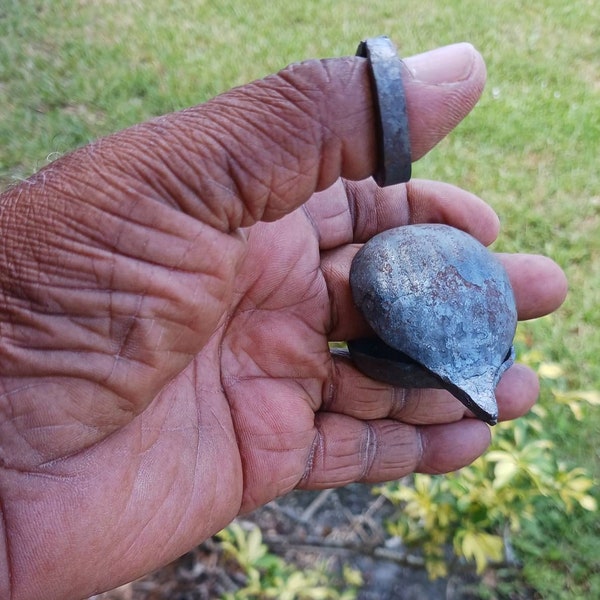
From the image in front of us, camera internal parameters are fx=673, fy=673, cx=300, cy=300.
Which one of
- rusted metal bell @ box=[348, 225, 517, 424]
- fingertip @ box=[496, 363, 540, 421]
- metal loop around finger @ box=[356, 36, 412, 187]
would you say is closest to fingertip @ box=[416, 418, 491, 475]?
fingertip @ box=[496, 363, 540, 421]

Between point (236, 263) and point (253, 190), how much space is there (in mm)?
179

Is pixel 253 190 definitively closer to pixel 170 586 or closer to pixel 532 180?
pixel 170 586

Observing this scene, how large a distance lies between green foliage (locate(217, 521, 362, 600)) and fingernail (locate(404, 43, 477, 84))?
1.46m

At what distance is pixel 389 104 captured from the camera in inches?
53.6

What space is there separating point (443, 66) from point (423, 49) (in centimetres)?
324

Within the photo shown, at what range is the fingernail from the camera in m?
1.41

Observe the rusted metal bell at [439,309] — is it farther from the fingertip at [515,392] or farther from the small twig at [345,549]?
the small twig at [345,549]

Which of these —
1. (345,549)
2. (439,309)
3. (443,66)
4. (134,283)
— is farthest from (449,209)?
(345,549)

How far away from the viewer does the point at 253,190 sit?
1.41 metres

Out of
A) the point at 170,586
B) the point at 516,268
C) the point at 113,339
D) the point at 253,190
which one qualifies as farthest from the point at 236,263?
the point at 170,586

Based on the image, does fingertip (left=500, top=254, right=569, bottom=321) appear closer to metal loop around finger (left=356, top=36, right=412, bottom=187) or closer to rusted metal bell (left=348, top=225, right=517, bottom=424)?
rusted metal bell (left=348, top=225, right=517, bottom=424)

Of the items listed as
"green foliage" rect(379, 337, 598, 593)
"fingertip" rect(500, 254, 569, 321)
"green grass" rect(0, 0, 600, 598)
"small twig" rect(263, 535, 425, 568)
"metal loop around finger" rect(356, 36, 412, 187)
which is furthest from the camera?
"green grass" rect(0, 0, 600, 598)

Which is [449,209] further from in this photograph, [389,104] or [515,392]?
[389,104]

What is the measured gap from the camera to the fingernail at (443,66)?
1408 mm
